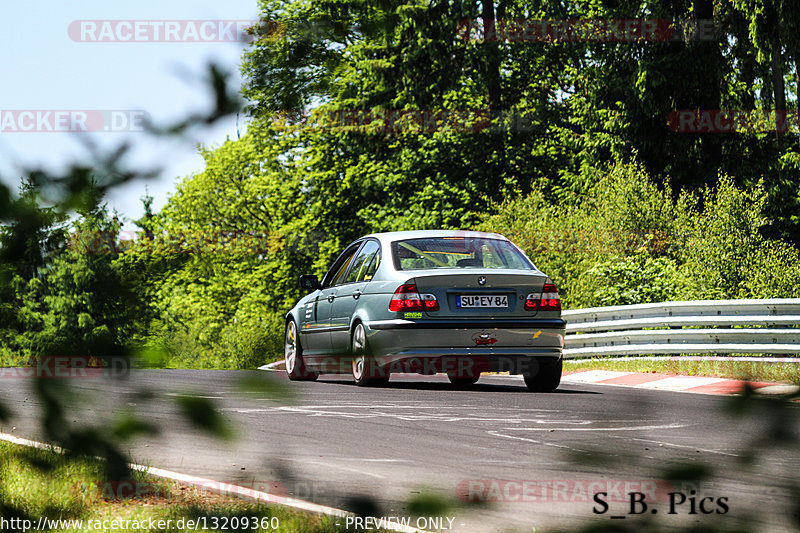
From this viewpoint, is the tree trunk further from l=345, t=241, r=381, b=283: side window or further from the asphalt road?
the asphalt road

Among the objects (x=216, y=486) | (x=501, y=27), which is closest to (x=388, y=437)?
(x=216, y=486)

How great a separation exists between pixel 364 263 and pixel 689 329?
20.0ft

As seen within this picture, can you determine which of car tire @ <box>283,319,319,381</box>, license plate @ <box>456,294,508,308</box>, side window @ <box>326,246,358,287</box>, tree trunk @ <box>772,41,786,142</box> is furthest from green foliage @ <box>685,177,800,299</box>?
license plate @ <box>456,294,508,308</box>

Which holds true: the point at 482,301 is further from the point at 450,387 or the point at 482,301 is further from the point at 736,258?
the point at 736,258

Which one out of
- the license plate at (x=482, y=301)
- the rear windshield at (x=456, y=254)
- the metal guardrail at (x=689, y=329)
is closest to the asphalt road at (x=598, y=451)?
the license plate at (x=482, y=301)

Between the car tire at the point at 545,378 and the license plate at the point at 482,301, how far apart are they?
3.69ft

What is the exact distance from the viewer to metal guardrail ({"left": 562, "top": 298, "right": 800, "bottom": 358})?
1499 centimetres

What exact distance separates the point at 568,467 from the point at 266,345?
32.0 m

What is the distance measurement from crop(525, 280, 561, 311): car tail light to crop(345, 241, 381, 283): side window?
1.76m

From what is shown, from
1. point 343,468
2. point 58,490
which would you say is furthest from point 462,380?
point 58,490

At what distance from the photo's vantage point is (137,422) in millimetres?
2199

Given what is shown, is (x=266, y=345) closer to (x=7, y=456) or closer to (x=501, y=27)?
(x=501, y=27)

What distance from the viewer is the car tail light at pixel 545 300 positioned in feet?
39.2

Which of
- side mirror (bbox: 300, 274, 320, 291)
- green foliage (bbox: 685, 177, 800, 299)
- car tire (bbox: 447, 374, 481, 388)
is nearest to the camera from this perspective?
side mirror (bbox: 300, 274, 320, 291)
